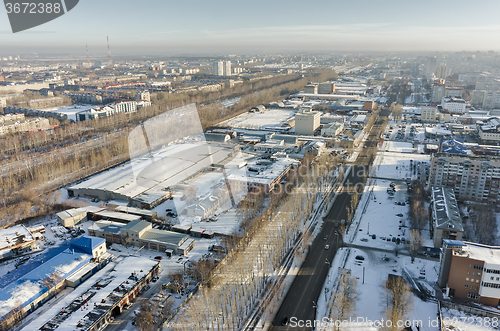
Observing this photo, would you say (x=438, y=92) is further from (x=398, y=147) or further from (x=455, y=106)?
(x=398, y=147)

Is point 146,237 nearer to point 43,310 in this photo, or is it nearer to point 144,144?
point 43,310

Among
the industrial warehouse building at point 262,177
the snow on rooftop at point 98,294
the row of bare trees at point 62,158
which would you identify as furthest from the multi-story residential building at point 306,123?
the snow on rooftop at point 98,294

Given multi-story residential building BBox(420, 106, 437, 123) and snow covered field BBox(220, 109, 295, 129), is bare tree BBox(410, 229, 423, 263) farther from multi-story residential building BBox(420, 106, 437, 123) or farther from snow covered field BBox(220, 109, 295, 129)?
multi-story residential building BBox(420, 106, 437, 123)

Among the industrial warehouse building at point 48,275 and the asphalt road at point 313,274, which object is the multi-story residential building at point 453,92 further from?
the industrial warehouse building at point 48,275

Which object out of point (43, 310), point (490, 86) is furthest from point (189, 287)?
point (490, 86)

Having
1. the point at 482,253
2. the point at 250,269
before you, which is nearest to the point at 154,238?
the point at 250,269

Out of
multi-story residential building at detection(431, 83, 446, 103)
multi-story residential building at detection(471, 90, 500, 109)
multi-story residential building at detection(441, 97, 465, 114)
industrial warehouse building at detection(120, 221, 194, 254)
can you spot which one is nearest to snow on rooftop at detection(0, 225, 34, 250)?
industrial warehouse building at detection(120, 221, 194, 254)
